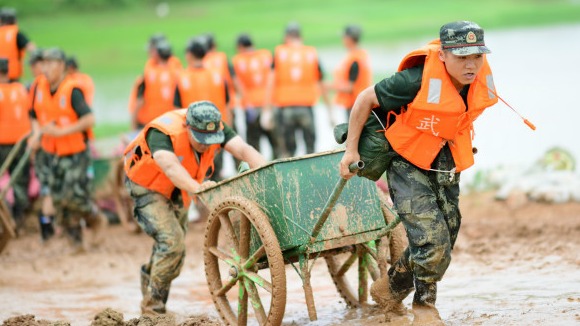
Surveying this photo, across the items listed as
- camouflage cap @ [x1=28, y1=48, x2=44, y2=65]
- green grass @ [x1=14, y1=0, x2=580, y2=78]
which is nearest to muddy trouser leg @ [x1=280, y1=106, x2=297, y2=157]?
camouflage cap @ [x1=28, y1=48, x2=44, y2=65]

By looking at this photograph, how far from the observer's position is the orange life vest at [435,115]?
19.0ft

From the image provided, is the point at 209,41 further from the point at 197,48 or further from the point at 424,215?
the point at 424,215

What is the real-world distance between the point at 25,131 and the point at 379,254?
6.17 metres

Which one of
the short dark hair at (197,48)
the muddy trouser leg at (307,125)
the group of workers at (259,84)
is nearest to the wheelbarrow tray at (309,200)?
the group of workers at (259,84)

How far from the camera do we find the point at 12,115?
1155 centimetres

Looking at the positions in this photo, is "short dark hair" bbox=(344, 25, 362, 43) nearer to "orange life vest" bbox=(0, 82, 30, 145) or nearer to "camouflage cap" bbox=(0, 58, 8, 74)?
"orange life vest" bbox=(0, 82, 30, 145)

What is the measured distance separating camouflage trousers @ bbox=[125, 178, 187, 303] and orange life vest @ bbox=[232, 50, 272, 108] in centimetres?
623

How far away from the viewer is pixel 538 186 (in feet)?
38.0

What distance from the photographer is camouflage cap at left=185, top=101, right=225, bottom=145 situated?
23.5 feet

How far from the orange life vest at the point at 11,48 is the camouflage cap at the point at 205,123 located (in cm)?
598

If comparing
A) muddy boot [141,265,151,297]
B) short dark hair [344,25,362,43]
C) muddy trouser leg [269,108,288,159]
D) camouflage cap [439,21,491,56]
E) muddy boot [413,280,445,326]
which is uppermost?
short dark hair [344,25,362,43]

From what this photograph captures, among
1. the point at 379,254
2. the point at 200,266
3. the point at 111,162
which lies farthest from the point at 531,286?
the point at 111,162

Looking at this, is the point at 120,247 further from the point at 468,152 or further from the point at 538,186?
the point at 468,152

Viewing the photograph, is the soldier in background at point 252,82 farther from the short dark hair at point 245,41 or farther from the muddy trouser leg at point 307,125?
the muddy trouser leg at point 307,125
